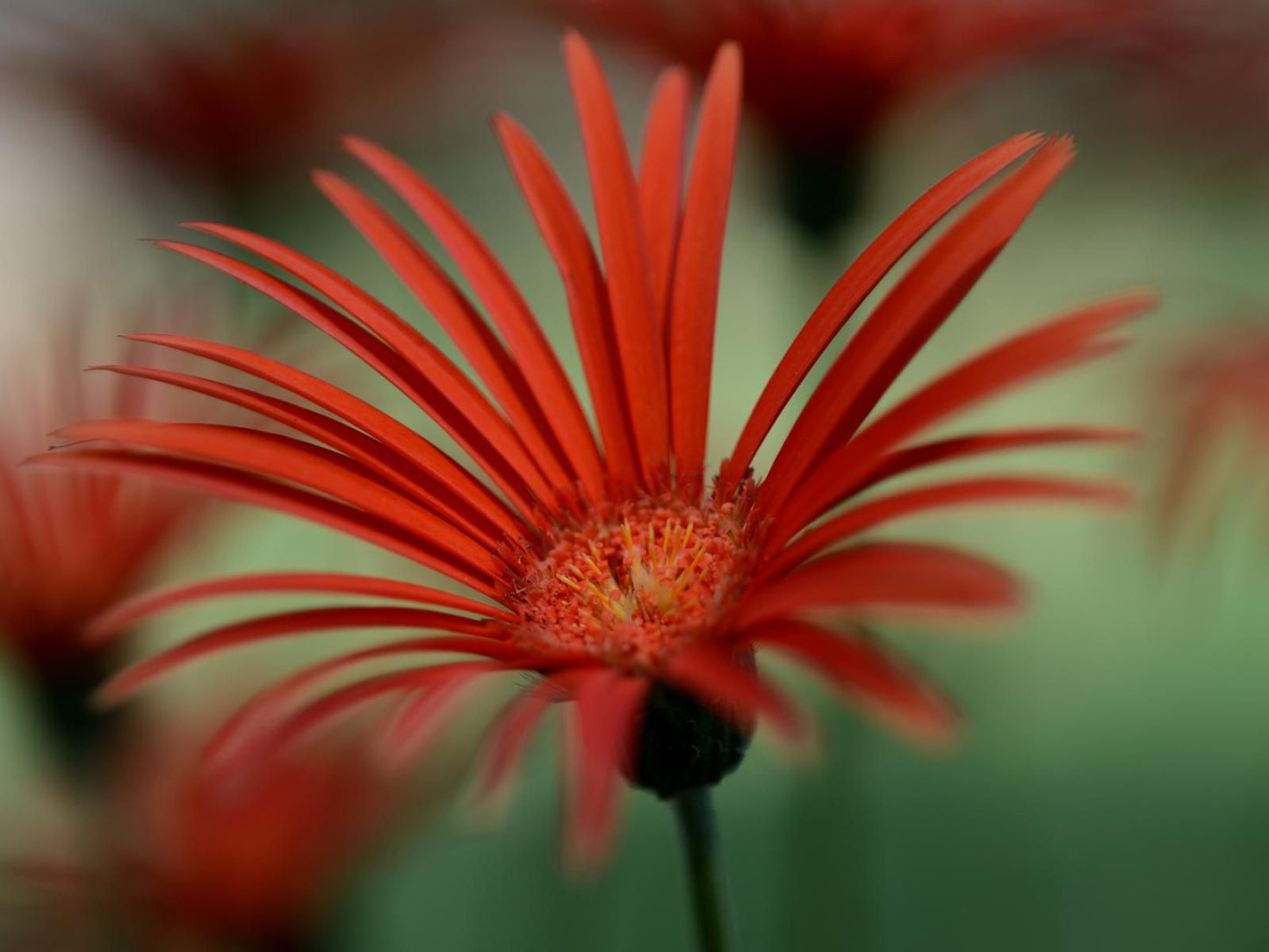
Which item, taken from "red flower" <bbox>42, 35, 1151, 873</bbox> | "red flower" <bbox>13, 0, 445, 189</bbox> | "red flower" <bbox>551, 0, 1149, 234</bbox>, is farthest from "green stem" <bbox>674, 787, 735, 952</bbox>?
"red flower" <bbox>13, 0, 445, 189</bbox>

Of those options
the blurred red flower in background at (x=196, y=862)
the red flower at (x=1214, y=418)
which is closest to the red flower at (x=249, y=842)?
the blurred red flower in background at (x=196, y=862)

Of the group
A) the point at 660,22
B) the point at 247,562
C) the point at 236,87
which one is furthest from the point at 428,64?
the point at 247,562

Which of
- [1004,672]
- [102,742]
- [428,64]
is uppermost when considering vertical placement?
[428,64]

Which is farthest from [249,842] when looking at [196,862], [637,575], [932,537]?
[932,537]

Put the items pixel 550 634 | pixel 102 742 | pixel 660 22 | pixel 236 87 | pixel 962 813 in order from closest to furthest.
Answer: pixel 550 634
pixel 102 742
pixel 660 22
pixel 236 87
pixel 962 813

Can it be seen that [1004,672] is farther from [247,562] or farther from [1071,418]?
[247,562]

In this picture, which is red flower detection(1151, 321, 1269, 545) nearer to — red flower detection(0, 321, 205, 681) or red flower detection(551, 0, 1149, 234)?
red flower detection(551, 0, 1149, 234)

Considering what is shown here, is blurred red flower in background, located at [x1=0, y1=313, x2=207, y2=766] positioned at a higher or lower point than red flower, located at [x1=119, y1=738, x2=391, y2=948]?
higher

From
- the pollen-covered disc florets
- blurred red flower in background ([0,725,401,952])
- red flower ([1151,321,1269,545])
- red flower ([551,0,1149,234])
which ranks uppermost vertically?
red flower ([551,0,1149,234])

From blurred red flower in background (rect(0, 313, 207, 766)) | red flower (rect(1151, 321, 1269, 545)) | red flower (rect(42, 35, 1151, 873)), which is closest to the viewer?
red flower (rect(42, 35, 1151, 873))
